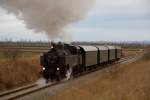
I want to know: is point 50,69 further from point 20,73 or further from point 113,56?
point 113,56

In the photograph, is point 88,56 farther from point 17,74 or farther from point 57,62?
point 17,74

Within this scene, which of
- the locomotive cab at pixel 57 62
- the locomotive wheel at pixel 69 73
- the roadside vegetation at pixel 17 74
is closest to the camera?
the roadside vegetation at pixel 17 74

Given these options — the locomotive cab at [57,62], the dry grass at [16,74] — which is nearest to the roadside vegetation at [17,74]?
the dry grass at [16,74]

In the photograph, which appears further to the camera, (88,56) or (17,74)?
(88,56)

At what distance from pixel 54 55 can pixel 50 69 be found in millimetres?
1128

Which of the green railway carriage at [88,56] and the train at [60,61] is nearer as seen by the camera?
the train at [60,61]

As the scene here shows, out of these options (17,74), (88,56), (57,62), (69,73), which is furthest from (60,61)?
(88,56)

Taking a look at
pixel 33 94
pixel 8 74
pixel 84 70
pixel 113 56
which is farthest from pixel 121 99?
pixel 113 56

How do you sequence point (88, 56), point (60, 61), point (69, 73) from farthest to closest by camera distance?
point (88, 56) → point (69, 73) → point (60, 61)

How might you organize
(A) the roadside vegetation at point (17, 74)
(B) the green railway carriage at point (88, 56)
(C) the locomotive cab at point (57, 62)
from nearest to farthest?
1. (A) the roadside vegetation at point (17, 74)
2. (C) the locomotive cab at point (57, 62)
3. (B) the green railway carriage at point (88, 56)

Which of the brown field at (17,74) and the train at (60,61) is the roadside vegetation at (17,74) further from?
the train at (60,61)

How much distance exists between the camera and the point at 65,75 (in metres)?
27.3

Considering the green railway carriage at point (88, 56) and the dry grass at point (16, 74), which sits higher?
the green railway carriage at point (88, 56)

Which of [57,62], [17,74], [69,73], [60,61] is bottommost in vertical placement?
[69,73]
